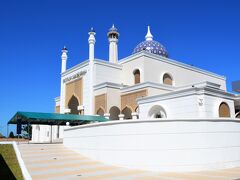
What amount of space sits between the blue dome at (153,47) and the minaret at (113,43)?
4750 millimetres

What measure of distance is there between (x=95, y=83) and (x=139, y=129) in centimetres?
1833

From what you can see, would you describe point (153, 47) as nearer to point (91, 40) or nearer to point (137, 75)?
point (137, 75)

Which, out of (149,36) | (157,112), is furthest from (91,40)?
(157,112)

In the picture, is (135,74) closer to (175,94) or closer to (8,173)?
(175,94)

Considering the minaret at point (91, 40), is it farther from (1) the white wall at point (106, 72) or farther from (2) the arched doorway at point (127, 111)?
(2) the arched doorway at point (127, 111)

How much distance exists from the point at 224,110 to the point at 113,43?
736 inches

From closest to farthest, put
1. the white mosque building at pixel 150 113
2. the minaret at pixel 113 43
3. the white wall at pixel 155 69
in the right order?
the white mosque building at pixel 150 113 < the white wall at pixel 155 69 < the minaret at pixel 113 43

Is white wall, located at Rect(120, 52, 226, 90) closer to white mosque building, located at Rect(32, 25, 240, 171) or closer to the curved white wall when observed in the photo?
white mosque building, located at Rect(32, 25, 240, 171)

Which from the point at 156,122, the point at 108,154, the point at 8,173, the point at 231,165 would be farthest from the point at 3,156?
the point at 231,165

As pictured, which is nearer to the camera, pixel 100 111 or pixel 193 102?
pixel 193 102

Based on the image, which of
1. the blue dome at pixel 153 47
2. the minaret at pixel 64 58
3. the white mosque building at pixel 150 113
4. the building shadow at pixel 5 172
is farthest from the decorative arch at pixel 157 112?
the minaret at pixel 64 58

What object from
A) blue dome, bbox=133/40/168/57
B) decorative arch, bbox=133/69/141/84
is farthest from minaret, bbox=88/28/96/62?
blue dome, bbox=133/40/168/57

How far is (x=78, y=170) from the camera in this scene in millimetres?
11445

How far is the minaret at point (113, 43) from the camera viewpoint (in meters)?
34.9
